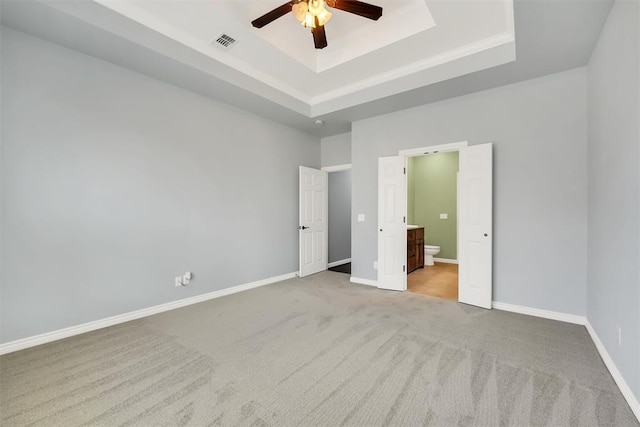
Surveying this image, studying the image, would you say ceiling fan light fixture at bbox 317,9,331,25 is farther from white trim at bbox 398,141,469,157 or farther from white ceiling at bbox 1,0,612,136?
white trim at bbox 398,141,469,157

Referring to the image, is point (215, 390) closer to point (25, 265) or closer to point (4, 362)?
point (4, 362)

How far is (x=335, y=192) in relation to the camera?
22.1 feet

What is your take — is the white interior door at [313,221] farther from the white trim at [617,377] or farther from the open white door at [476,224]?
the white trim at [617,377]

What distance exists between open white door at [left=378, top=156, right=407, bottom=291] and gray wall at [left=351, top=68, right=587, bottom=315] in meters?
0.80

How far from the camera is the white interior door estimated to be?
526 cm

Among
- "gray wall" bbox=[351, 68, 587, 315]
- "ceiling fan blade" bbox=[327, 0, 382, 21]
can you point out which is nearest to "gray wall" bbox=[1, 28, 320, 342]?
"ceiling fan blade" bbox=[327, 0, 382, 21]

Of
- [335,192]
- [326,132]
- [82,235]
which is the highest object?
[326,132]

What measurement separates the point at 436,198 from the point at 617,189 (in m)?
4.81

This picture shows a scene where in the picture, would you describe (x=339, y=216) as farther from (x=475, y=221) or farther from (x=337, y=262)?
(x=475, y=221)

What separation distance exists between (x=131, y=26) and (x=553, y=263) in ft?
16.6

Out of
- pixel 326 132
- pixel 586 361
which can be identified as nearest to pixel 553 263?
pixel 586 361

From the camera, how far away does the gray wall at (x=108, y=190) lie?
2.53 meters

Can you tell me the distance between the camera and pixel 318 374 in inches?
82.5

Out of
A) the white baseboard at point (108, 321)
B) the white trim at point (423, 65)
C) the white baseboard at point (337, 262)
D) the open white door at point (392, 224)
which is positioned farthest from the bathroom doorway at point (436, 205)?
the white baseboard at point (108, 321)
